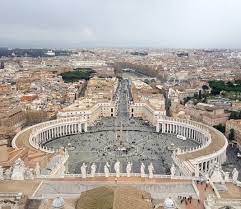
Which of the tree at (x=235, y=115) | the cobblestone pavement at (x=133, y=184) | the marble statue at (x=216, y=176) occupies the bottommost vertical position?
the tree at (x=235, y=115)

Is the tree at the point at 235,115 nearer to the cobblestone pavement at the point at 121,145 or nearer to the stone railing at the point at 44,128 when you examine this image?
the cobblestone pavement at the point at 121,145

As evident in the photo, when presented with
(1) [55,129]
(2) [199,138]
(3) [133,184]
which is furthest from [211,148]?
(1) [55,129]

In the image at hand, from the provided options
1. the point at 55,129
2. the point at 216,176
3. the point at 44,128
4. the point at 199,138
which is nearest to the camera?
the point at 216,176

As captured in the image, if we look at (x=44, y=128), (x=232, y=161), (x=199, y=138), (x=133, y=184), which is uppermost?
(x=133, y=184)

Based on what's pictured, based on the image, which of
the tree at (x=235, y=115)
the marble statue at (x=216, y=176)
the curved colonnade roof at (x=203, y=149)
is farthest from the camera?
the tree at (x=235, y=115)

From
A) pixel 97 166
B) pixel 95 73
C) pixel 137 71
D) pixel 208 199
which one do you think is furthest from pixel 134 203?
pixel 137 71

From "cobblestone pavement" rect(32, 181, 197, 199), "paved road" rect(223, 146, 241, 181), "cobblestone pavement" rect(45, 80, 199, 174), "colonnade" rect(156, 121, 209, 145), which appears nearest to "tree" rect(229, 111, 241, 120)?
"colonnade" rect(156, 121, 209, 145)

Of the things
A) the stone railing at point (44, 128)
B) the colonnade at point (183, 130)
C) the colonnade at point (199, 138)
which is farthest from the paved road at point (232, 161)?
the stone railing at point (44, 128)

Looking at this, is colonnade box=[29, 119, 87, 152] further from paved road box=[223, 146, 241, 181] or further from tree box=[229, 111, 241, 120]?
tree box=[229, 111, 241, 120]

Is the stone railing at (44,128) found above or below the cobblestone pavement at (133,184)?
below

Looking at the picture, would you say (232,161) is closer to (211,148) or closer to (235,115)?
(211,148)
